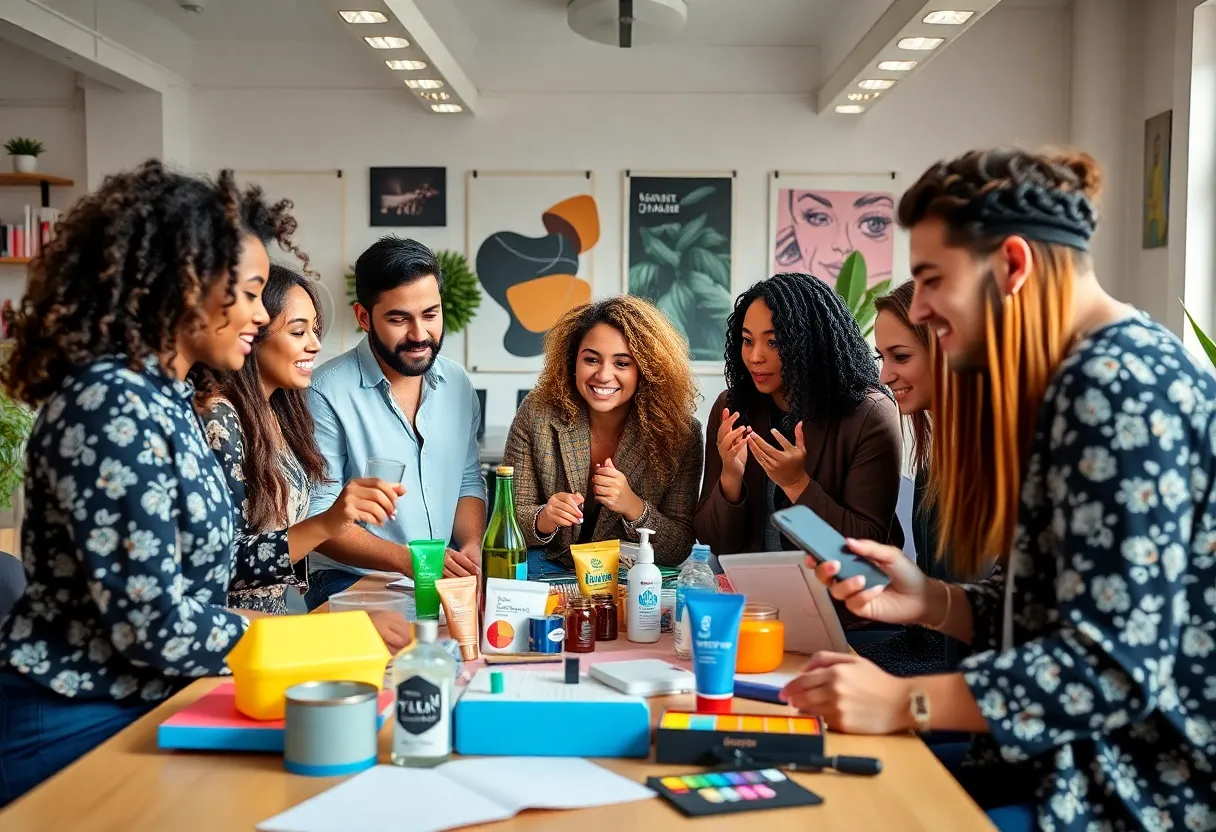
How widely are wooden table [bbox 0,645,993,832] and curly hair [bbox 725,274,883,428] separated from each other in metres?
1.38

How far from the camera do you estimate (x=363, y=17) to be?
14.6 ft

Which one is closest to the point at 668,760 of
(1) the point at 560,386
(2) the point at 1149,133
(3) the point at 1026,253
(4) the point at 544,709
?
(4) the point at 544,709

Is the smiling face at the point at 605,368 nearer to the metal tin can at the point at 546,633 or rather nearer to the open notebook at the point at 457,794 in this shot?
the metal tin can at the point at 546,633

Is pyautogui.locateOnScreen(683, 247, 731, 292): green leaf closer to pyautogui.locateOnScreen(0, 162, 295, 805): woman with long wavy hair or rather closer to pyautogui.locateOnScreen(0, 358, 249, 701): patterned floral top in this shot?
pyautogui.locateOnScreen(0, 162, 295, 805): woman with long wavy hair

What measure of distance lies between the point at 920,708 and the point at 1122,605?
0.93 feet

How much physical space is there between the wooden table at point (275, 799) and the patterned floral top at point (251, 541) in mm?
559

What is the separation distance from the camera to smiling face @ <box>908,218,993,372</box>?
56.9 inches

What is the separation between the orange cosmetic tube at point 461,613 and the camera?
72.1 inches

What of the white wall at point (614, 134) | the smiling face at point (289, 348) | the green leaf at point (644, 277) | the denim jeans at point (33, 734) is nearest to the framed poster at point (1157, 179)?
the white wall at point (614, 134)

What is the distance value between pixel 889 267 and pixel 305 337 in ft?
14.7

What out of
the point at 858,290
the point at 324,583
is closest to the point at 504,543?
the point at 324,583

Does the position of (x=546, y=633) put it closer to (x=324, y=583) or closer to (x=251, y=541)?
(x=251, y=541)

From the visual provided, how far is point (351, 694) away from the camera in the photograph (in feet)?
4.47

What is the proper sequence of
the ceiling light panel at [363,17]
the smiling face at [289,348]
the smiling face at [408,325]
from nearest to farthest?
the smiling face at [289,348]
the smiling face at [408,325]
the ceiling light panel at [363,17]
